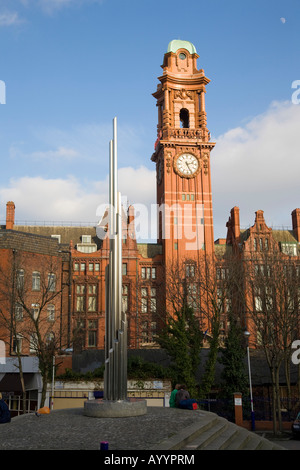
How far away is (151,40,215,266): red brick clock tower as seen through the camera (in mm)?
59156

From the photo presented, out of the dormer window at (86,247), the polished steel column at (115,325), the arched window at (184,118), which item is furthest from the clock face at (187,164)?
the polished steel column at (115,325)

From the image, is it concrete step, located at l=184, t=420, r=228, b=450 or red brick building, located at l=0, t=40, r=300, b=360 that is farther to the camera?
red brick building, located at l=0, t=40, r=300, b=360

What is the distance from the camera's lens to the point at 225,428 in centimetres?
1541

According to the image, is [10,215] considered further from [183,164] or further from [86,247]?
[183,164]

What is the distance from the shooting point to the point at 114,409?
15.3 metres

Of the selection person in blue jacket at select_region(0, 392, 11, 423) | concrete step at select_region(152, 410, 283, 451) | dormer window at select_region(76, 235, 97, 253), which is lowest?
concrete step at select_region(152, 410, 283, 451)

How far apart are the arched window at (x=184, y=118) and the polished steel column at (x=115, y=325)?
49390 millimetres

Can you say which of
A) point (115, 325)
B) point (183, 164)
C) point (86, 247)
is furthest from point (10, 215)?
point (115, 325)

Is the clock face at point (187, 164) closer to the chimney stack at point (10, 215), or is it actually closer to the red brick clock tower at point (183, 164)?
the red brick clock tower at point (183, 164)

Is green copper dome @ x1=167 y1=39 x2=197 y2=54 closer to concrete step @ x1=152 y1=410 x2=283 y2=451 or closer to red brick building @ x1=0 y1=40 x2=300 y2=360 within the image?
red brick building @ x1=0 y1=40 x2=300 y2=360

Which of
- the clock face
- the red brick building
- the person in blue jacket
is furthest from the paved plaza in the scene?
the clock face

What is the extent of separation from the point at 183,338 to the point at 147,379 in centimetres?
338

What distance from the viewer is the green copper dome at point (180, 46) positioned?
217ft

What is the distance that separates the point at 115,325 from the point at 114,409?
3.01 m
